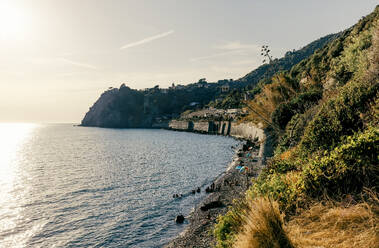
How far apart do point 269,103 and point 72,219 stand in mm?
26841

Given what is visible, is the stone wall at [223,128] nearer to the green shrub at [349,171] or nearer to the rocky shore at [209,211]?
the rocky shore at [209,211]

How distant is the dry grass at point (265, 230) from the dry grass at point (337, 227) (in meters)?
0.27

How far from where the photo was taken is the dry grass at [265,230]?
17.8 ft

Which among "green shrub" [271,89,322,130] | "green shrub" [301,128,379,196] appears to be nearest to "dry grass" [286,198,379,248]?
"green shrub" [301,128,379,196]

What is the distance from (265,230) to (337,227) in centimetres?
194

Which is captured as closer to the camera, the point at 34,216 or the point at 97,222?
the point at 97,222

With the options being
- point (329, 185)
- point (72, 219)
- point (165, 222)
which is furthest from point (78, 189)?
point (329, 185)

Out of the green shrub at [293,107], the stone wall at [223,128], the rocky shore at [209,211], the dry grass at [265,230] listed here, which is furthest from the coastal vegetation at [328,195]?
the stone wall at [223,128]

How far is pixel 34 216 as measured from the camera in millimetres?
23062

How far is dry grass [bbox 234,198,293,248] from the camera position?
17.8ft

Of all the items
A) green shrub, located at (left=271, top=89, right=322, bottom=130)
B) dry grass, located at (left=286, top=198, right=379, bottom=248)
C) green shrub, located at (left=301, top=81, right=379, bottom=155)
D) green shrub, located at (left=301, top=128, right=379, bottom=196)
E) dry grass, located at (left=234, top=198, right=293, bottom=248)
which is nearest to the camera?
dry grass, located at (left=286, top=198, right=379, bottom=248)

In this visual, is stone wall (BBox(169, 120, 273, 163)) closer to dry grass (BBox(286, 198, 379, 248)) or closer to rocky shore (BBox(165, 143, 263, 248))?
rocky shore (BBox(165, 143, 263, 248))

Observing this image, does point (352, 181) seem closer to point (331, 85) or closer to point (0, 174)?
point (331, 85)

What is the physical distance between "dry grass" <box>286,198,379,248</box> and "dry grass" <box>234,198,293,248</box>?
27cm
